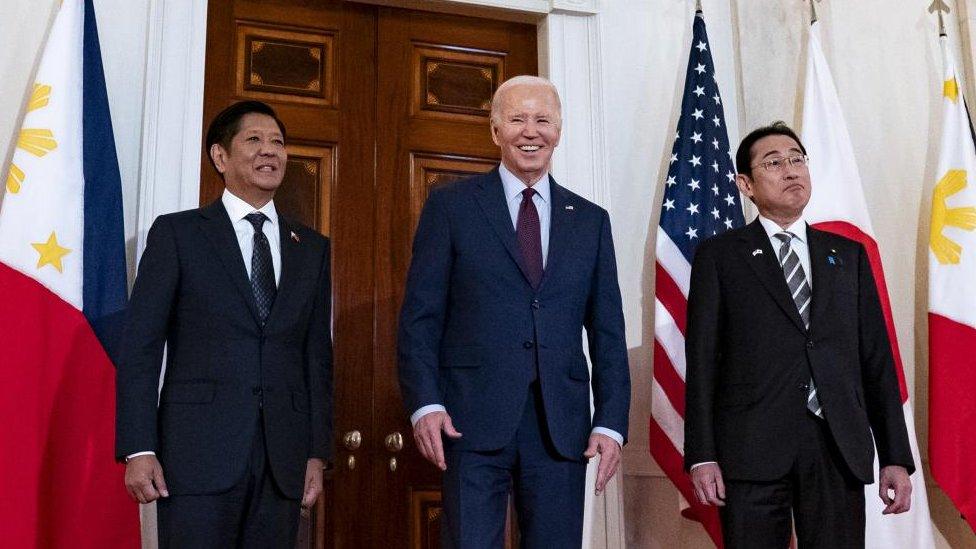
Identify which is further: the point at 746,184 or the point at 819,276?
the point at 746,184

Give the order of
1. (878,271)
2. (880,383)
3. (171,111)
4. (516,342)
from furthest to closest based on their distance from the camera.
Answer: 1. (878,271)
2. (171,111)
3. (880,383)
4. (516,342)

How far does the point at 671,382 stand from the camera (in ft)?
12.7

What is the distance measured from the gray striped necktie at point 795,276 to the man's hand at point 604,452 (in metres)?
0.67

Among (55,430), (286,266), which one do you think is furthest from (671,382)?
(55,430)

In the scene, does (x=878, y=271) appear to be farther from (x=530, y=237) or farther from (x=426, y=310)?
(x=426, y=310)

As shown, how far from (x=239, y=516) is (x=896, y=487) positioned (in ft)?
5.87

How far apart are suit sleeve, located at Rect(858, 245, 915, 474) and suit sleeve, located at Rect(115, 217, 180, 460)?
1968 millimetres

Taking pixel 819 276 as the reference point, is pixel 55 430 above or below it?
below

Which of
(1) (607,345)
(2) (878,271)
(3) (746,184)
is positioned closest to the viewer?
(1) (607,345)

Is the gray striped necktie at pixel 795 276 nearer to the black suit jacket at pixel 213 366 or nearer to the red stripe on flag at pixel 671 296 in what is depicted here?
the red stripe on flag at pixel 671 296

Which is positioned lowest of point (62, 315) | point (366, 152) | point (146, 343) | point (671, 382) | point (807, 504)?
point (807, 504)

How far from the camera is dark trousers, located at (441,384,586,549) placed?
2455mm

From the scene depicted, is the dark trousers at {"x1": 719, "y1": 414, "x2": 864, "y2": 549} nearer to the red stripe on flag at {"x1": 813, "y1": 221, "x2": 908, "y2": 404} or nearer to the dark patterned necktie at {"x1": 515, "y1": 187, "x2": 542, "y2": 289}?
the dark patterned necktie at {"x1": 515, "y1": 187, "x2": 542, "y2": 289}

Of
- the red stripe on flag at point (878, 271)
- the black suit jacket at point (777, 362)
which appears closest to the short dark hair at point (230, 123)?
the black suit jacket at point (777, 362)
